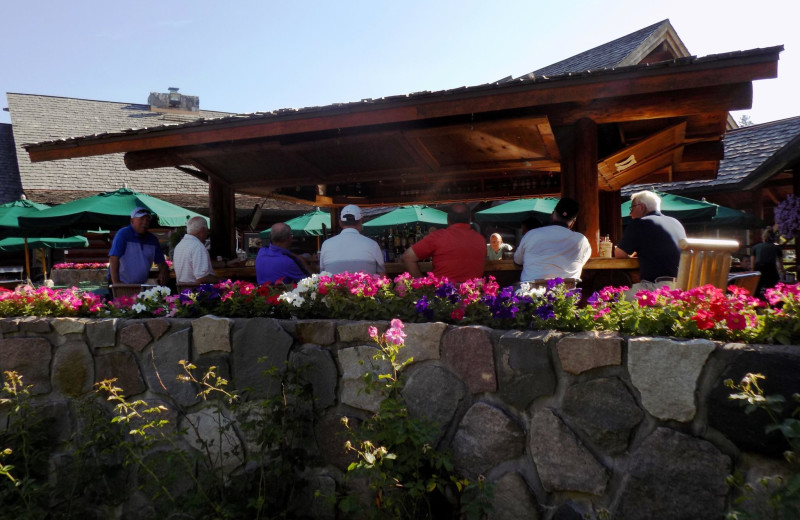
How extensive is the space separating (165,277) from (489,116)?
3672 millimetres

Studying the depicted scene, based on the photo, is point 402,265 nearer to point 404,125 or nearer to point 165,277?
→ point 404,125

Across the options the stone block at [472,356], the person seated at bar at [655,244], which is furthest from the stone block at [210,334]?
the person seated at bar at [655,244]

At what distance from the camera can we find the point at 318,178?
24.9 feet

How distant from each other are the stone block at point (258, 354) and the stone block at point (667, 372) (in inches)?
73.4

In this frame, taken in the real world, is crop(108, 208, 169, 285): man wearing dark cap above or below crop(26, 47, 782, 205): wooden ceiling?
below

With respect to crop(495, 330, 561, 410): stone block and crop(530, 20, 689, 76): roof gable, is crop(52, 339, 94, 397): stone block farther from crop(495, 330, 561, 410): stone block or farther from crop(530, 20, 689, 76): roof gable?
crop(530, 20, 689, 76): roof gable

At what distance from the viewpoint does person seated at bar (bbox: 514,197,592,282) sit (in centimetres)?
466

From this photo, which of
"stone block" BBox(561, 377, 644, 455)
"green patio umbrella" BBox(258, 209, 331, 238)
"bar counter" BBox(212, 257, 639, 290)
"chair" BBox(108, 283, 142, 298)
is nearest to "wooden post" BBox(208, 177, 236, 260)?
"chair" BBox(108, 283, 142, 298)

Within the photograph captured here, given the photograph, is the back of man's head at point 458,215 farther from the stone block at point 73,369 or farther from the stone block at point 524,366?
the stone block at point 73,369

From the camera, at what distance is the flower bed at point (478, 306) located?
8.20 feet

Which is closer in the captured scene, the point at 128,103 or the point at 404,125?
the point at 404,125

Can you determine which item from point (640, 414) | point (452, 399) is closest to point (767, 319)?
point (640, 414)

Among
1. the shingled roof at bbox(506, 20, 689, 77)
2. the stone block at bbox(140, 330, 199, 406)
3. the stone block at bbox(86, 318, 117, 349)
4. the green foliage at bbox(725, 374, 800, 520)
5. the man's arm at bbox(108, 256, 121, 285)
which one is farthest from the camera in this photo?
the shingled roof at bbox(506, 20, 689, 77)

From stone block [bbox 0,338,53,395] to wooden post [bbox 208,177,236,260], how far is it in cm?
329
